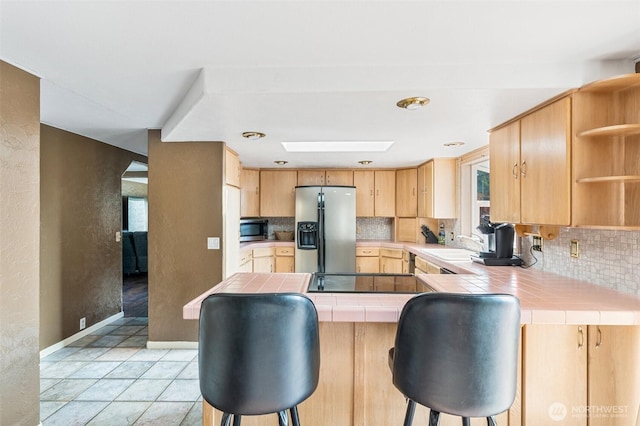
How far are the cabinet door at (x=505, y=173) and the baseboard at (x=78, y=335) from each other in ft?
13.5

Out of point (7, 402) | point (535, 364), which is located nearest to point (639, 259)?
point (535, 364)

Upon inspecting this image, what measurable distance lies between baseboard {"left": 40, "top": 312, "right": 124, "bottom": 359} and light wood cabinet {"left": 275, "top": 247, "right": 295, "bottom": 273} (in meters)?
2.07

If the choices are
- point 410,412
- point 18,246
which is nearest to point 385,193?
point 410,412

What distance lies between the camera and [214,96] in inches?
66.0

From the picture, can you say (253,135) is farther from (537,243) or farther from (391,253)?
(391,253)

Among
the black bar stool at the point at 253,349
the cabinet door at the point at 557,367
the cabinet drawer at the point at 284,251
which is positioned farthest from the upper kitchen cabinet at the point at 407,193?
the black bar stool at the point at 253,349

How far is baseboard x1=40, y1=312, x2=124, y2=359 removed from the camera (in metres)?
2.80

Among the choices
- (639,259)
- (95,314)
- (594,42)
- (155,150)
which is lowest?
(95,314)

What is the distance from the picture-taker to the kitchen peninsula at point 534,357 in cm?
138

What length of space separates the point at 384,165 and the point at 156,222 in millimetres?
2929

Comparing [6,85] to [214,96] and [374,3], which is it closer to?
[214,96]

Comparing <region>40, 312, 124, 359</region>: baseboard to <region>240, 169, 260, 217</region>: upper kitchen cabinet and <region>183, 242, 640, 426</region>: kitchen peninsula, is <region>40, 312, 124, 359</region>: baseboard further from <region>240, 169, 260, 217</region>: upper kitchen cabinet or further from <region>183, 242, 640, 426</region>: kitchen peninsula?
<region>183, 242, 640, 426</region>: kitchen peninsula

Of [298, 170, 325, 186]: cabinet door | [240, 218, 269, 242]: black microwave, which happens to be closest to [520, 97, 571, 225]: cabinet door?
[298, 170, 325, 186]: cabinet door

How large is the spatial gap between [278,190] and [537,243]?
3280mm
